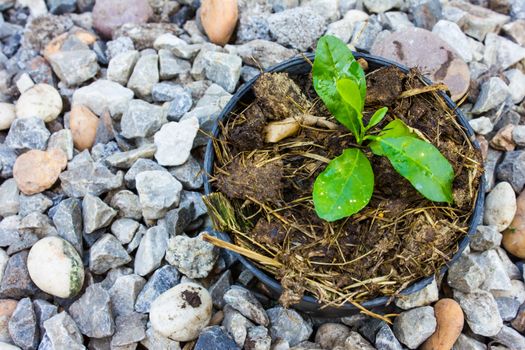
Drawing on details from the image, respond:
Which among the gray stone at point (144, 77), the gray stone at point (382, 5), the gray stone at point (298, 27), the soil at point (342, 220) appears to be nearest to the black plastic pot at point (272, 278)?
the soil at point (342, 220)

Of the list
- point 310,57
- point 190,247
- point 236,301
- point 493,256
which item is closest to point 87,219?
point 190,247

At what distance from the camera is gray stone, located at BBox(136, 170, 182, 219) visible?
1815 millimetres

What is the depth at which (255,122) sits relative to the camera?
1.65m

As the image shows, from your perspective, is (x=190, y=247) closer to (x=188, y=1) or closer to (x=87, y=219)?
(x=87, y=219)

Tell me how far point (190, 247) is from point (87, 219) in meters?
0.39

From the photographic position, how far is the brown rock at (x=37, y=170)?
6.31ft

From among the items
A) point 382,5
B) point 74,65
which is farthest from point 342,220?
point 74,65

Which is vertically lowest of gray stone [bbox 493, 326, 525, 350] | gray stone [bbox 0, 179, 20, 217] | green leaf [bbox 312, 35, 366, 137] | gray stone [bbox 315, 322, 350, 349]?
gray stone [bbox 493, 326, 525, 350]

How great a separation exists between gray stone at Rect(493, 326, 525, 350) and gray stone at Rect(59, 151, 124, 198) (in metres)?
1.34

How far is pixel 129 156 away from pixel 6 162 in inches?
19.4

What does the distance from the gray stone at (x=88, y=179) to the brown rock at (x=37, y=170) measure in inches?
1.7

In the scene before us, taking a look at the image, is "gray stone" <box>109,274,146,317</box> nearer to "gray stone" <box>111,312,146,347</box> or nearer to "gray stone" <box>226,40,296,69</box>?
"gray stone" <box>111,312,146,347</box>

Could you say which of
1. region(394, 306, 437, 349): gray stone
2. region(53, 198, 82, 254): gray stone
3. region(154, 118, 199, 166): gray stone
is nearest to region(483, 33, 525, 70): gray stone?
region(394, 306, 437, 349): gray stone

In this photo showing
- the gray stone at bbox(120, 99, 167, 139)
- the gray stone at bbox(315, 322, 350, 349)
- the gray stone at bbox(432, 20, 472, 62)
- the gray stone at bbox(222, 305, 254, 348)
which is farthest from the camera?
the gray stone at bbox(432, 20, 472, 62)
